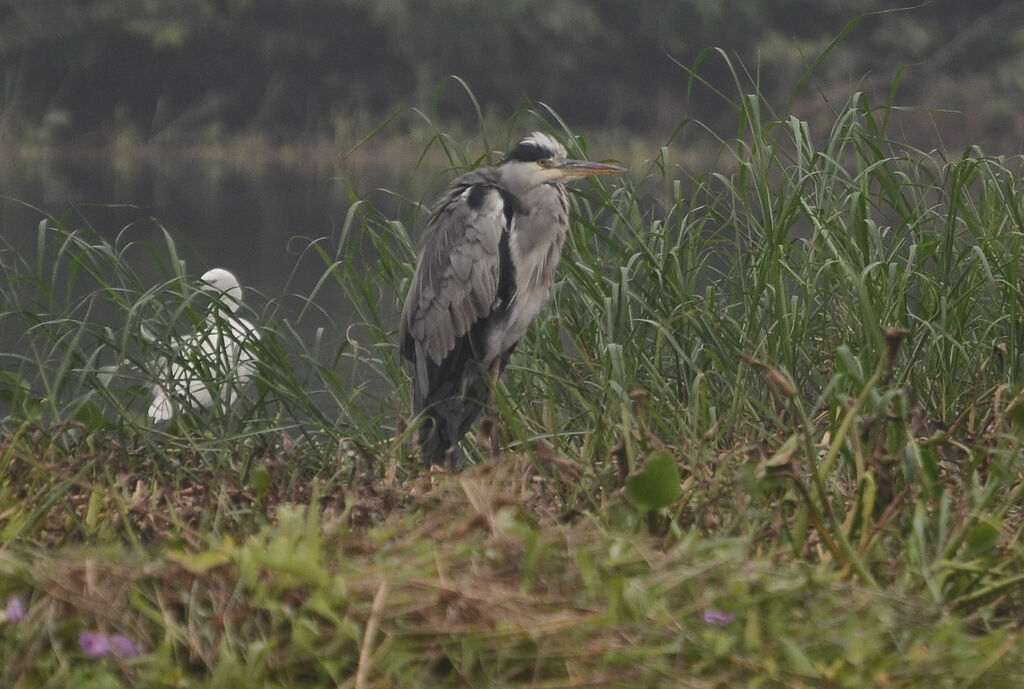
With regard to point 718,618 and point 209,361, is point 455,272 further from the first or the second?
point 718,618

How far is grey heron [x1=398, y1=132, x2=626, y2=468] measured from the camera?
3.30 meters

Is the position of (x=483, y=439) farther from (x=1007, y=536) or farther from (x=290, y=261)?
(x=290, y=261)

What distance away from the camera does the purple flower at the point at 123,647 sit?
1.33m

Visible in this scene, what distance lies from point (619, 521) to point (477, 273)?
5.73 ft

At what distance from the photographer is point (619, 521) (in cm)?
169

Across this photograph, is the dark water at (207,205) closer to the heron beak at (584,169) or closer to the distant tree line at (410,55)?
the distant tree line at (410,55)

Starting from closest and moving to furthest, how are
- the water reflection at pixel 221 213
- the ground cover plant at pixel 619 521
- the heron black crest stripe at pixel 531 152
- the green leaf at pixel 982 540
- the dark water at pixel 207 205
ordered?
the ground cover plant at pixel 619 521 < the green leaf at pixel 982 540 < the heron black crest stripe at pixel 531 152 < the water reflection at pixel 221 213 < the dark water at pixel 207 205

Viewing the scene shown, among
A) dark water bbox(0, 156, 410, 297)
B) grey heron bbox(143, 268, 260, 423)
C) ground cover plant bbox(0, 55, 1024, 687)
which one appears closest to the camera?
ground cover plant bbox(0, 55, 1024, 687)

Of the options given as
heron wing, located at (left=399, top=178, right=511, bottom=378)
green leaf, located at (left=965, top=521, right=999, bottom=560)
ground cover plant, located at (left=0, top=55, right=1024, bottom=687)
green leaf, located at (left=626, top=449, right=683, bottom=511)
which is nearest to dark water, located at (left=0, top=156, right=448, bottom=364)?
heron wing, located at (left=399, top=178, right=511, bottom=378)

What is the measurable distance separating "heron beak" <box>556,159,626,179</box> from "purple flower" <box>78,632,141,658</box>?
213cm

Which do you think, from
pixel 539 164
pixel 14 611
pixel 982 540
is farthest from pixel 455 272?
pixel 14 611

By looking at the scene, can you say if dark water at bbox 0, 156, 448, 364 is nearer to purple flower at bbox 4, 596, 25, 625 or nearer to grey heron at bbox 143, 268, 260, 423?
grey heron at bbox 143, 268, 260, 423

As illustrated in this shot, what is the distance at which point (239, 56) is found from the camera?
20.9 m

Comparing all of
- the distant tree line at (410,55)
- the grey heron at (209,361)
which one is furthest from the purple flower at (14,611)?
the distant tree line at (410,55)
